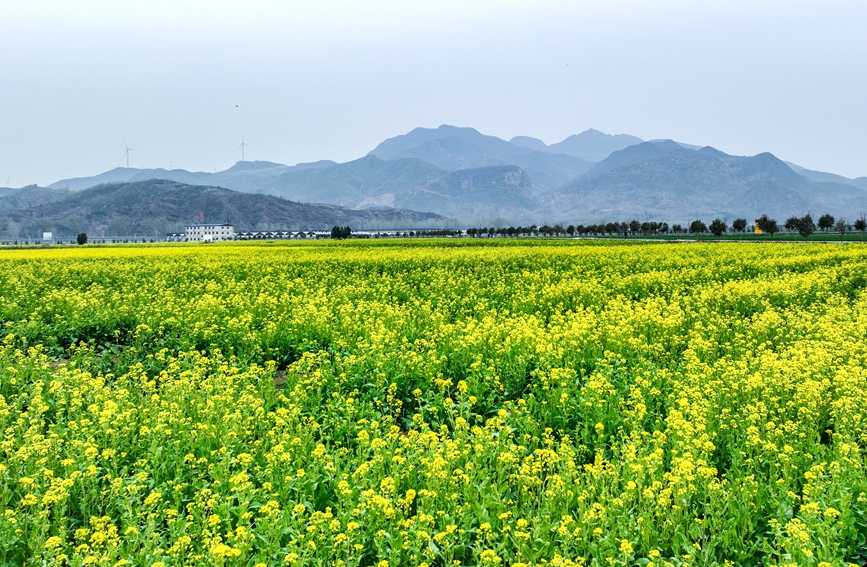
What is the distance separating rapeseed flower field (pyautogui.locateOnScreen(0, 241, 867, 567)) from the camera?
4.41m

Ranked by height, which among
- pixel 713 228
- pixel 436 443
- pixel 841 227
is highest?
pixel 713 228

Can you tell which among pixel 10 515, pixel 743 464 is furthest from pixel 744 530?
pixel 10 515

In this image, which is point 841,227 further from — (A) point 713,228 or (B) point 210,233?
(B) point 210,233

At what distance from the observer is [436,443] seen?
605 centimetres

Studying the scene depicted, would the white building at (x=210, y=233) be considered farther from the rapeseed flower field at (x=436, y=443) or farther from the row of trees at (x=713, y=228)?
the rapeseed flower field at (x=436, y=443)

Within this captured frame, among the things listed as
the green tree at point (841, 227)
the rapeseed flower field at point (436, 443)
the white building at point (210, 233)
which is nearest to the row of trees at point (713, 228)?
the green tree at point (841, 227)

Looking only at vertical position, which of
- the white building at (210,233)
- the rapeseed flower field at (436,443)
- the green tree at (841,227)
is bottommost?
the rapeseed flower field at (436,443)

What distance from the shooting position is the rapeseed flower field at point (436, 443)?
4410mm

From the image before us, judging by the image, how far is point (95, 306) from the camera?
14.2 m

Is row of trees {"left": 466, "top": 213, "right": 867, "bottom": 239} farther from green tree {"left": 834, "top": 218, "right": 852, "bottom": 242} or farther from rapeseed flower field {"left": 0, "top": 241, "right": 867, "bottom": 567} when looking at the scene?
rapeseed flower field {"left": 0, "top": 241, "right": 867, "bottom": 567}

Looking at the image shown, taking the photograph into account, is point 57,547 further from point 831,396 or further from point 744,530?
point 831,396

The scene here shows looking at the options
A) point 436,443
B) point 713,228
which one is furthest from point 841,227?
point 436,443

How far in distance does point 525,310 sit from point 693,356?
6.19 meters

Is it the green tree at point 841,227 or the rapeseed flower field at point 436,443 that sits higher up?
the green tree at point 841,227
